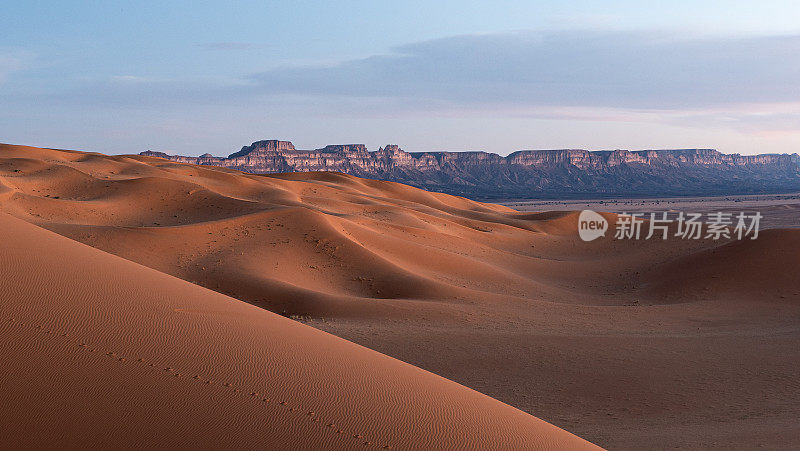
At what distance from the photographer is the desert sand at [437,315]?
5926mm

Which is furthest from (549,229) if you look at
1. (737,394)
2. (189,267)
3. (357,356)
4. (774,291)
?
(357,356)

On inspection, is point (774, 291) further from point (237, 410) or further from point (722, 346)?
point (237, 410)

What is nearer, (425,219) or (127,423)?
(127,423)

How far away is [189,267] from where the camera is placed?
1775 centimetres

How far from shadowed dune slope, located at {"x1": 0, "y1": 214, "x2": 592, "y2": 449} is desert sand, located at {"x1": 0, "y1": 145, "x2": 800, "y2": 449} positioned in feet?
0.11

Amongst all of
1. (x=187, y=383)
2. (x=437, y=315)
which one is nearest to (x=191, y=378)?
(x=187, y=383)

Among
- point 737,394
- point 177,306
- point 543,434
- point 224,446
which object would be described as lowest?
point 737,394

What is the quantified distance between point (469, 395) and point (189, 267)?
12.8 m

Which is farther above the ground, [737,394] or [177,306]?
[177,306]

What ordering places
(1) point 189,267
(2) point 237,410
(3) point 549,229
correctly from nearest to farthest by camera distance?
(2) point 237,410
(1) point 189,267
(3) point 549,229

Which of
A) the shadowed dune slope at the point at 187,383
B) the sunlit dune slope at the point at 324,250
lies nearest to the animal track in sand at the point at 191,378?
the shadowed dune slope at the point at 187,383

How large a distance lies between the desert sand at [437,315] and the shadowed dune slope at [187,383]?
1.3 inches
